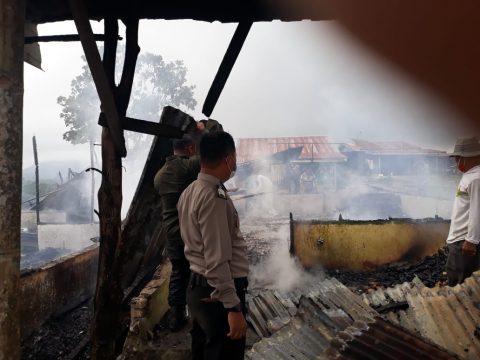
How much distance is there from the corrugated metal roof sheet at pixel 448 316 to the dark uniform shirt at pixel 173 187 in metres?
2.48

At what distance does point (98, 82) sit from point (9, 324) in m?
1.72

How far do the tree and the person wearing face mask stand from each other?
23861 mm

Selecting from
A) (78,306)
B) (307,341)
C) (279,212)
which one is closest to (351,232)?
(307,341)

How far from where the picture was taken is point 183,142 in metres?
3.69

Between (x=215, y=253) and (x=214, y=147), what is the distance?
689 millimetres

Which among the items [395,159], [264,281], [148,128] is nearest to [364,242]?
[264,281]

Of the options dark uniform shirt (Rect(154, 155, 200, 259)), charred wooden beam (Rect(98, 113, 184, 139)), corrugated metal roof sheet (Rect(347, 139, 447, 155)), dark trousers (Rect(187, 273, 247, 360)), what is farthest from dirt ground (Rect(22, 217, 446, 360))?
corrugated metal roof sheet (Rect(347, 139, 447, 155))

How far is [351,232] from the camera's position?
7.85 metres

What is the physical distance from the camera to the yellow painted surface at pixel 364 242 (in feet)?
25.5

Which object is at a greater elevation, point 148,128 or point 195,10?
point 195,10

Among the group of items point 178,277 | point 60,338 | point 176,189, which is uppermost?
point 176,189

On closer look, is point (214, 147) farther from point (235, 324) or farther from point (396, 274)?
point (396, 274)

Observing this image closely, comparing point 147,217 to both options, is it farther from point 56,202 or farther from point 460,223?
point 56,202

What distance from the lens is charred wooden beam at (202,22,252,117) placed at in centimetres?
301
